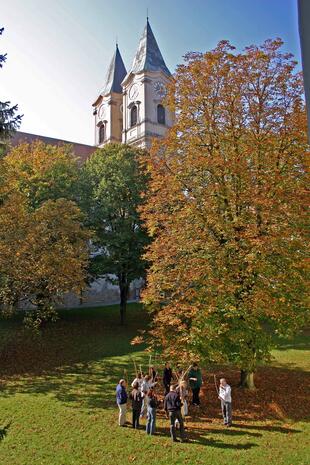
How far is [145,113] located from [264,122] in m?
38.7

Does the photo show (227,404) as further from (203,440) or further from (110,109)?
(110,109)

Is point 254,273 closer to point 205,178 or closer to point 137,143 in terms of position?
point 205,178

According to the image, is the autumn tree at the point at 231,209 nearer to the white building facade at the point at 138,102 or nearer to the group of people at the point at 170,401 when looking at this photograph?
the group of people at the point at 170,401

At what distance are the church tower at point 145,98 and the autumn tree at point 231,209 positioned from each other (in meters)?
35.6

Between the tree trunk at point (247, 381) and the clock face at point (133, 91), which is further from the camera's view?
the clock face at point (133, 91)

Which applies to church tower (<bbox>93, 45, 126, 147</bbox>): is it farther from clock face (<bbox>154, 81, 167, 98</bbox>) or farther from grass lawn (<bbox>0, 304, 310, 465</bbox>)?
grass lawn (<bbox>0, 304, 310, 465</bbox>)

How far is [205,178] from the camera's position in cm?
1381

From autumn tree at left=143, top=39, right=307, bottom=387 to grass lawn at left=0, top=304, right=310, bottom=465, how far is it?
5.47ft

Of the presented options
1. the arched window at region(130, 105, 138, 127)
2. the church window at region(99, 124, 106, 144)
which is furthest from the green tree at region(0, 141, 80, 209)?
the church window at region(99, 124, 106, 144)

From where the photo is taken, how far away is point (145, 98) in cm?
5044

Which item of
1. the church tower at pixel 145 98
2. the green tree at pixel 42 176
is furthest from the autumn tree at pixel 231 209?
the church tower at pixel 145 98

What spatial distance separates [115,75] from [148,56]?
879 cm

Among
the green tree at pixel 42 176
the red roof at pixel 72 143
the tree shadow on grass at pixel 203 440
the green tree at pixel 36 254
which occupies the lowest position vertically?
the tree shadow on grass at pixel 203 440

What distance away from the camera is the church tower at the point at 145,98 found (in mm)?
50438
